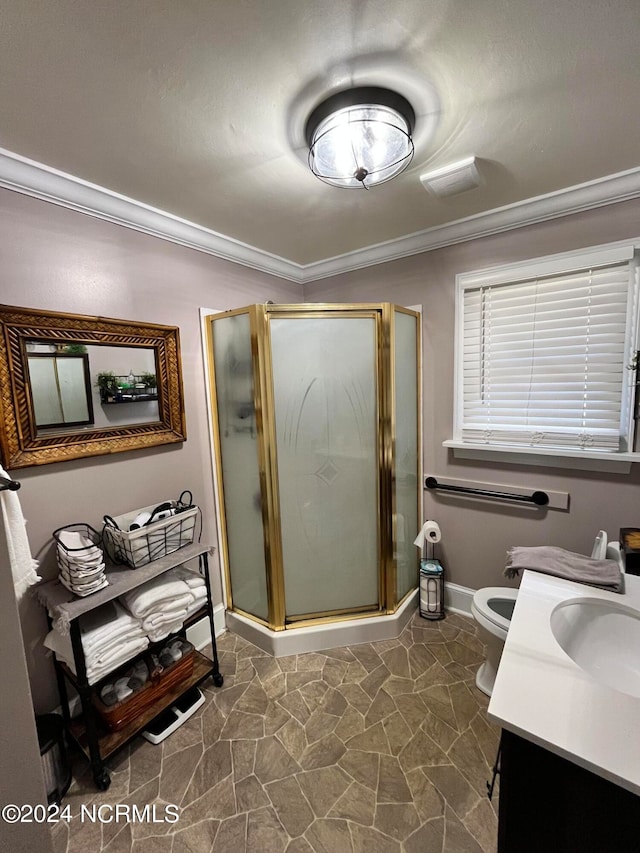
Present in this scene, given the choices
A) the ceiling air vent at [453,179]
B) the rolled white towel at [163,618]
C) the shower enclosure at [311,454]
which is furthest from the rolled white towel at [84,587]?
the ceiling air vent at [453,179]

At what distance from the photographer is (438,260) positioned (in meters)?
2.12

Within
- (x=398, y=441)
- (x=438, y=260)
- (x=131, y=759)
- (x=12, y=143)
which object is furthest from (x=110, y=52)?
(x=131, y=759)

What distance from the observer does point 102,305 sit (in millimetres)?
1593

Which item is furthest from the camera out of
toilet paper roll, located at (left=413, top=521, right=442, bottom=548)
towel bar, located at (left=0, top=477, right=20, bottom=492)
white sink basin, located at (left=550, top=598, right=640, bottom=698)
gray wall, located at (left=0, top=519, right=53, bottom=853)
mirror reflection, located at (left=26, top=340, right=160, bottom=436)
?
toilet paper roll, located at (left=413, top=521, right=442, bottom=548)

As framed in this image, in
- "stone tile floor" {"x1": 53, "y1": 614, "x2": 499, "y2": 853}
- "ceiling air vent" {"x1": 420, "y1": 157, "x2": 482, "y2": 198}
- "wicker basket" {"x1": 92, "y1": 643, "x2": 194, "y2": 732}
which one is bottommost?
"stone tile floor" {"x1": 53, "y1": 614, "x2": 499, "y2": 853}

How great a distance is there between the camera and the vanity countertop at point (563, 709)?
2.21 feet

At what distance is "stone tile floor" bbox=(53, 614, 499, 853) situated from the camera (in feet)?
3.82

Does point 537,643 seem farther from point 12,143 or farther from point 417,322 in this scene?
point 12,143

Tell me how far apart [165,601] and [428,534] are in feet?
5.05

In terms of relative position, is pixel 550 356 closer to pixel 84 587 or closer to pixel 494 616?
pixel 494 616

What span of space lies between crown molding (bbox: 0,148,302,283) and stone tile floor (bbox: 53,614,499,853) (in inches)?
92.3

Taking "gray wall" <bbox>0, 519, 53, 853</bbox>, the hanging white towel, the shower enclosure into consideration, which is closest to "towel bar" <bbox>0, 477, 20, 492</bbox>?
the hanging white towel

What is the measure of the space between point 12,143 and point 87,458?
1.19m

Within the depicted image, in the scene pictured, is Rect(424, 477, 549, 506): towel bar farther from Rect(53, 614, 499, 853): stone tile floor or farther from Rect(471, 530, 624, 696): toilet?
Rect(53, 614, 499, 853): stone tile floor
